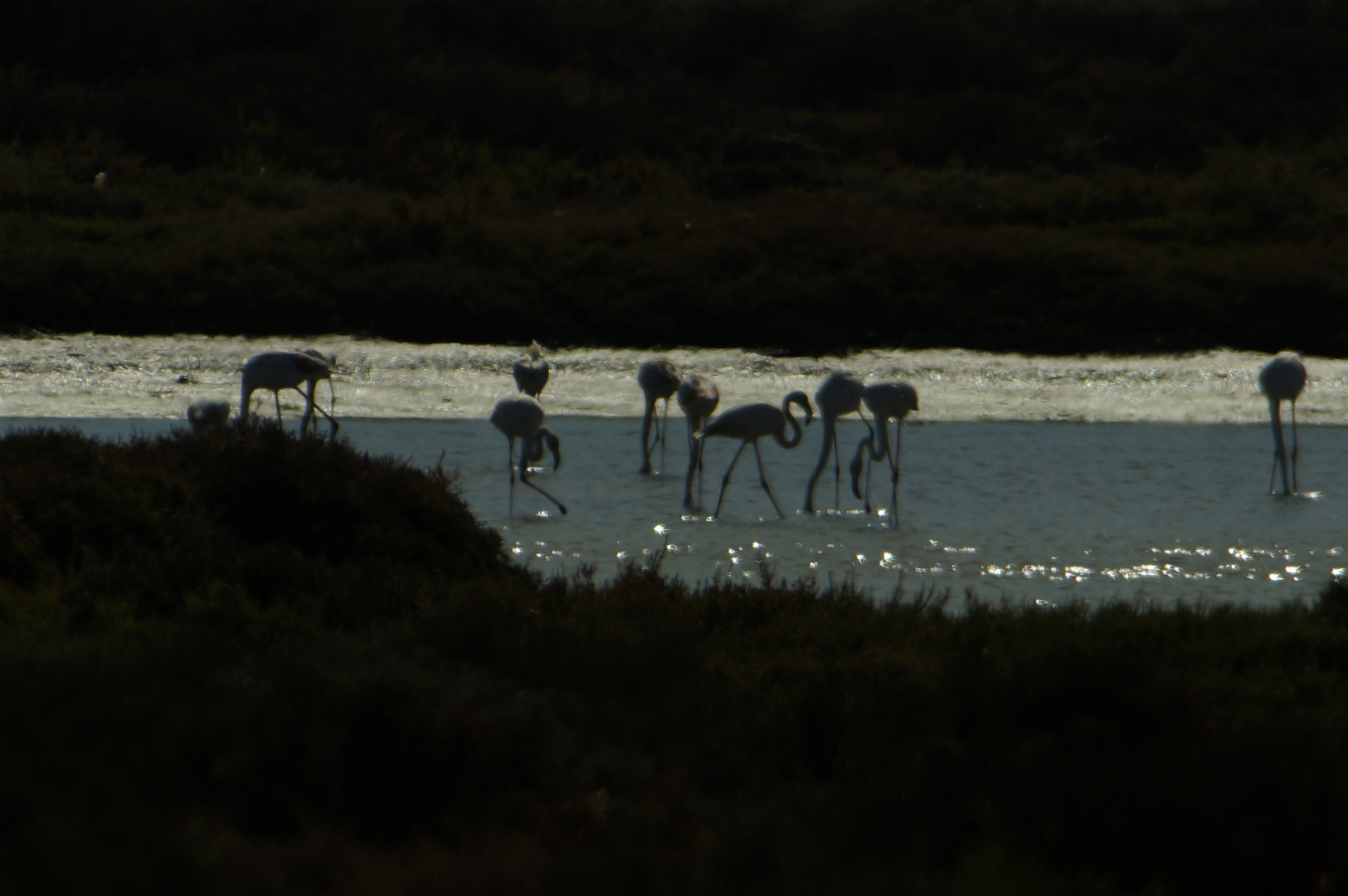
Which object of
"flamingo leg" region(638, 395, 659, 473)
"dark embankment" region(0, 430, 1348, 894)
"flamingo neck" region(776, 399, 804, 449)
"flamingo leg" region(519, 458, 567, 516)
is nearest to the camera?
"dark embankment" region(0, 430, 1348, 894)

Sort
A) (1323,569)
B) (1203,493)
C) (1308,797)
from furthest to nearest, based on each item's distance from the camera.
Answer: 1. (1203,493)
2. (1323,569)
3. (1308,797)

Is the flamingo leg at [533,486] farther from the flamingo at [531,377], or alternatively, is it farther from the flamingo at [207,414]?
the flamingo at [531,377]

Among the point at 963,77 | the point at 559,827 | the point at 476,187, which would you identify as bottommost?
the point at 559,827

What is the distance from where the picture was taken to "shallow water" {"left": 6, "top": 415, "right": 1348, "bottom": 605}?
8531 mm

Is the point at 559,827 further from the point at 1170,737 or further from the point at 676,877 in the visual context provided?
the point at 1170,737

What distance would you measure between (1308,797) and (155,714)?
2839 millimetres

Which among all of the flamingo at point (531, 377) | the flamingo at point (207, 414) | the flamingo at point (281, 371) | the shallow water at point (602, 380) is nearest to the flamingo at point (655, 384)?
the flamingo at point (531, 377)

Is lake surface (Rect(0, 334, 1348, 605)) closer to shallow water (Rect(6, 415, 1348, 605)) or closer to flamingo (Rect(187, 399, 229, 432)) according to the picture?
shallow water (Rect(6, 415, 1348, 605))

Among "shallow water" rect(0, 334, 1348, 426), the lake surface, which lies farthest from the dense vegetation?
the lake surface

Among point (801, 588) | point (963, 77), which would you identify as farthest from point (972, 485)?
point (963, 77)

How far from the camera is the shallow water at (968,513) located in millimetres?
8531

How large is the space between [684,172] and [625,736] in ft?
92.8

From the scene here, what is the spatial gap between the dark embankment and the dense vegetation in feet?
45.9

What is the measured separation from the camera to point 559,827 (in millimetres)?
3832
